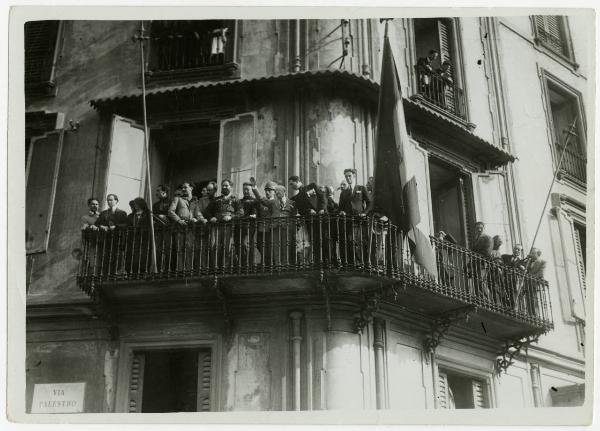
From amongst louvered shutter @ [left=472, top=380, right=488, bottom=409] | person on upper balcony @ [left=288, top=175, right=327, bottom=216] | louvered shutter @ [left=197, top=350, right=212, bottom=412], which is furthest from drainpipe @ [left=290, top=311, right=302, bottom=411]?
louvered shutter @ [left=472, top=380, right=488, bottom=409]

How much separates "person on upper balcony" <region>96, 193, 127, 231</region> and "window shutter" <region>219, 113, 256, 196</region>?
144 centimetres

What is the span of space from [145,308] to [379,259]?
2935mm

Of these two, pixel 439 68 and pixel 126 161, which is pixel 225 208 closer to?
pixel 126 161

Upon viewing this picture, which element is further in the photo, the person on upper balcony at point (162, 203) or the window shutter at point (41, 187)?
the window shutter at point (41, 187)

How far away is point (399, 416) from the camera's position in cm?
1066

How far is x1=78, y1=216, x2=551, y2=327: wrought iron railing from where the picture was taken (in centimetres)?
1123

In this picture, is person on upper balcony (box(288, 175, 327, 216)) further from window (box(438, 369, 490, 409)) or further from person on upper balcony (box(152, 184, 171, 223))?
window (box(438, 369, 490, 409))

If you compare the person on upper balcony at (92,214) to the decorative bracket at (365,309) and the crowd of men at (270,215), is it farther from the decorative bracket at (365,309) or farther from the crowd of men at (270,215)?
the decorative bracket at (365,309)

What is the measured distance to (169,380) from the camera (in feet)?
39.3

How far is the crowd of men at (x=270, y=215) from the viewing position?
1137cm

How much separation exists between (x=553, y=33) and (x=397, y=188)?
3.61 m

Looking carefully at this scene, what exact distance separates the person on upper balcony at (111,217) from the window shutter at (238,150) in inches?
56.8

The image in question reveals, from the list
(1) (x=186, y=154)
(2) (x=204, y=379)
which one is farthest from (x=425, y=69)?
(2) (x=204, y=379)

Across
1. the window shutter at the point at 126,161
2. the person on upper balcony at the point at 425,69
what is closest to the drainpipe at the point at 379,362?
the window shutter at the point at 126,161
